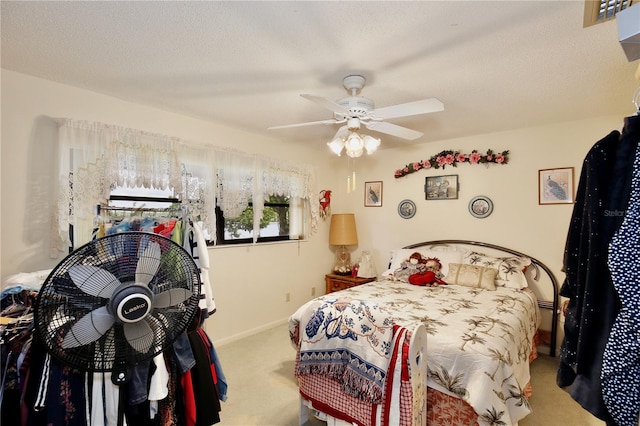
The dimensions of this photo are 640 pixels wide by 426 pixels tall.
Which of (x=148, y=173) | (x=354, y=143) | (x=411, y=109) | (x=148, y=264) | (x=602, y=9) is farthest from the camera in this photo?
(x=148, y=173)

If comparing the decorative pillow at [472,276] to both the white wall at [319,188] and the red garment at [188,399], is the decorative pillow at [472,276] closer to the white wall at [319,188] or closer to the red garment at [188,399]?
the white wall at [319,188]

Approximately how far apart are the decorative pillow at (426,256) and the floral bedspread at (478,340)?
0.54 metres

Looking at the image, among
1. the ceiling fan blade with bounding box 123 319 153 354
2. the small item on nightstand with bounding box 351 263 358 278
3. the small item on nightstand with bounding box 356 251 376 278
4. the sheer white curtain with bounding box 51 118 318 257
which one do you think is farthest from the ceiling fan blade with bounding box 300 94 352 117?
the small item on nightstand with bounding box 351 263 358 278

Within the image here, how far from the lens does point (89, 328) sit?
3.55 ft

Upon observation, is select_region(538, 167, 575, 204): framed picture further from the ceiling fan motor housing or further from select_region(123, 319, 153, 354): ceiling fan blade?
select_region(123, 319, 153, 354): ceiling fan blade

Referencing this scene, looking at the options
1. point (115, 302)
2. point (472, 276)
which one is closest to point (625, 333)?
point (115, 302)

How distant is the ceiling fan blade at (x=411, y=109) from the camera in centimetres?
187

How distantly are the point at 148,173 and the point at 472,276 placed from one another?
3.28 m

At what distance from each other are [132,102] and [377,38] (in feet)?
7.10

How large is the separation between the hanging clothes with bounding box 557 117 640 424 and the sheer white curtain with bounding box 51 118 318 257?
2888mm

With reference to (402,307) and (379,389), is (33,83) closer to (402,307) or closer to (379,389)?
(379,389)

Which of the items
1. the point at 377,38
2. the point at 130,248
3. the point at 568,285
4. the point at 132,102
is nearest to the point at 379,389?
the point at 568,285

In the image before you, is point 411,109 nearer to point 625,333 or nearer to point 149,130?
point 625,333

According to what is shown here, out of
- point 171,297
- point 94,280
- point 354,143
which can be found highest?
point 354,143
